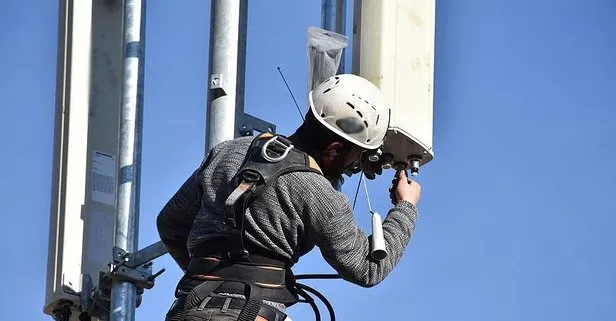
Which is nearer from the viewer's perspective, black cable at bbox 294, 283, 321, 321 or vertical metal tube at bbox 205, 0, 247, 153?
black cable at bbox 294, 283, 321, 321

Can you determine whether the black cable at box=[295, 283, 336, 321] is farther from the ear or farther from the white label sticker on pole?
the white label sticker on pole

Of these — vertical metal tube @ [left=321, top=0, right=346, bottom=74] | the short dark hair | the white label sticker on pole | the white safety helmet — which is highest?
vertical metal tube @ [left=321, top=0, right=346, bottom=74]

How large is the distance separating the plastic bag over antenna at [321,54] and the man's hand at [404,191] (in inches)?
27.5

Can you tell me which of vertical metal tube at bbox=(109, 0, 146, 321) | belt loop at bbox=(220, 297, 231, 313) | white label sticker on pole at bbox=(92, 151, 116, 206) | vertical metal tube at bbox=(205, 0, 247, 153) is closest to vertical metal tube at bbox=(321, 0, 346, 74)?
vertical metal tube at bbox=(205, 0, 247, 153)

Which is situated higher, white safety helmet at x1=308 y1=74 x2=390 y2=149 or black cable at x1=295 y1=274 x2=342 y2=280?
white safety helmet at x1=308 y1=74 x2=390 y2=149

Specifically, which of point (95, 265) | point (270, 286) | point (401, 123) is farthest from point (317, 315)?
point (95, 265)

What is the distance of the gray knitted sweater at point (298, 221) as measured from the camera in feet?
22.1

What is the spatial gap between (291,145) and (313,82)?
1.09m

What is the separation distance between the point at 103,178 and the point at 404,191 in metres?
3.27

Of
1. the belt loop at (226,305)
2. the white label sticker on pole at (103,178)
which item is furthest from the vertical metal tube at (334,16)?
the white label sticker on pole at (103,178)

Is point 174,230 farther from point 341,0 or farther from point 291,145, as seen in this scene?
point 341,0

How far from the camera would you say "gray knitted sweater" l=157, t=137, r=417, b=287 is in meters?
6.72

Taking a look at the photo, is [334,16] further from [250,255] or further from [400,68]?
[250,255]

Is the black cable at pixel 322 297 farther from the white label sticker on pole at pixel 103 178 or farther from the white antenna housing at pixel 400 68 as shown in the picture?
the white label sticker on pole at pixel 103 178
